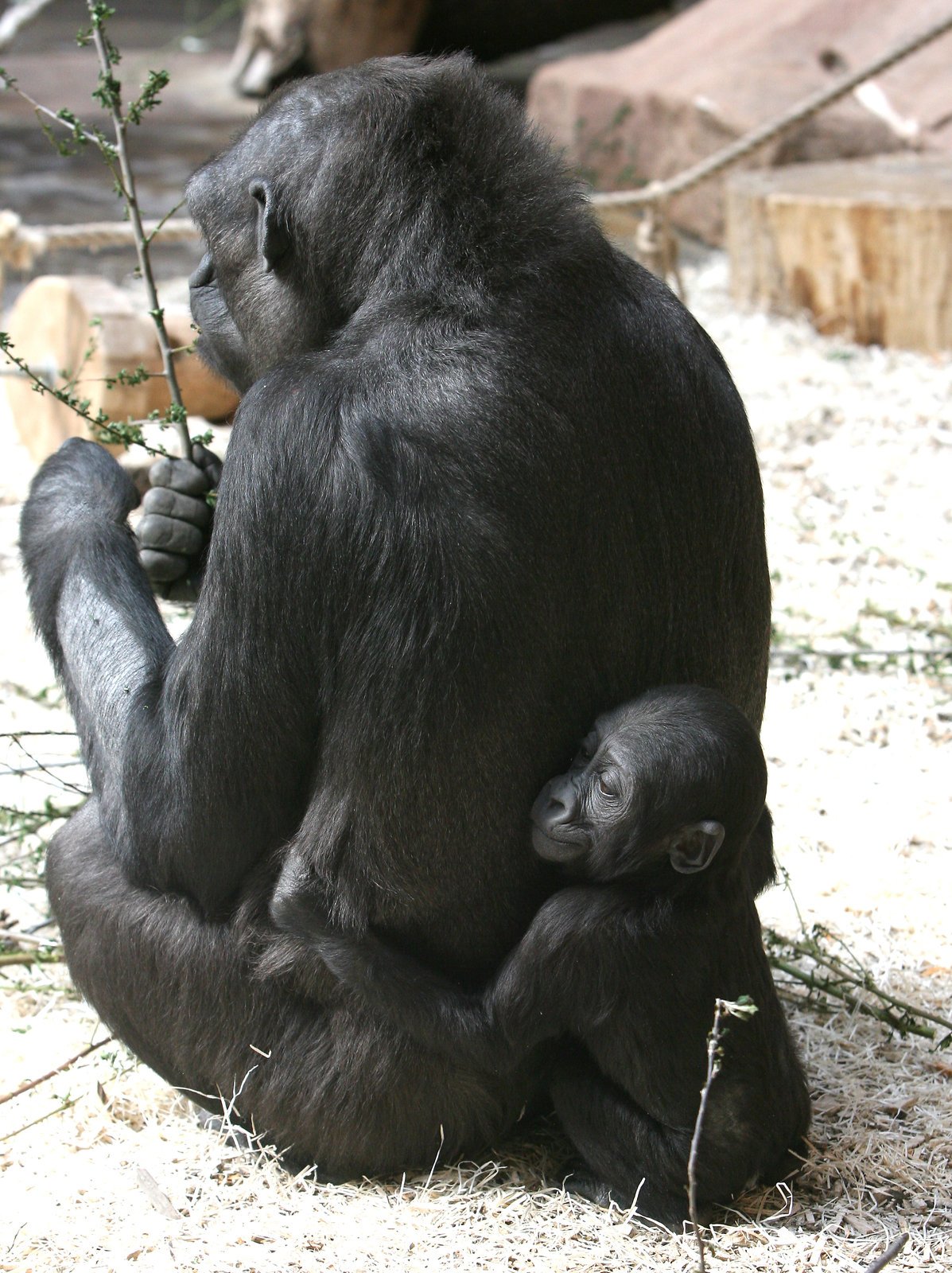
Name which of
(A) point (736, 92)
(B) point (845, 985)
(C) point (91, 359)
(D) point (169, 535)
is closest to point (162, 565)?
(D) point (169, 535)

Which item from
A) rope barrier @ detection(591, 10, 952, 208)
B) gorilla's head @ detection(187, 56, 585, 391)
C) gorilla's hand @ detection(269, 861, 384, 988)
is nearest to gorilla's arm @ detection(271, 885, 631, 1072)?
gorilla's hand @ detection(269, 861, 384, 988)

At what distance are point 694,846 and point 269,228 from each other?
1226mm

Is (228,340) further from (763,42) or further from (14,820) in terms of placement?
(763,42)

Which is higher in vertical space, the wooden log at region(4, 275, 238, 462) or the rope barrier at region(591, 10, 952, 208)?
the rope barrier at region(591, 10, 952, 208)

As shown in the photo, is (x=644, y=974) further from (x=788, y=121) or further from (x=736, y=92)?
(x=736, y=92)

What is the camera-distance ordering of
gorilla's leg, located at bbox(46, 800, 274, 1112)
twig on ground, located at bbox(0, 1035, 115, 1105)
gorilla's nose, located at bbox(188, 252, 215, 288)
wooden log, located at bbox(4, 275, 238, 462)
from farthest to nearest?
wooden log, located at bbox(4, 275, 238, 462), twig on ground, located at bbox(0, 1035, 115, 1105), gorilla's nose, located at bbox(188, 252, 215, 288), gorilla's leg, located at bbox(46, 800, 274, 1112)

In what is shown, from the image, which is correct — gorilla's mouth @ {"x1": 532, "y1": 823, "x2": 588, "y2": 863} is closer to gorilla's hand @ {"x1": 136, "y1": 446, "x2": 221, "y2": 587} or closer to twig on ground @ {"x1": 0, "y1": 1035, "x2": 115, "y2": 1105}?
gorilla's hand @ {"x1": 136, "y1": 446, "x2": 221, "y2": 587}

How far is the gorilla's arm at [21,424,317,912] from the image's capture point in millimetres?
2227

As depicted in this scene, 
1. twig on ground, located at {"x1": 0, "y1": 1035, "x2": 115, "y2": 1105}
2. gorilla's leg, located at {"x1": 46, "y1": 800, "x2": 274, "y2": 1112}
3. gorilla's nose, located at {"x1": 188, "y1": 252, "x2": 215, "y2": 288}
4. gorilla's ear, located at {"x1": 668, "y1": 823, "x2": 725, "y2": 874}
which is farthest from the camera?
twig on ground, located at {"x1": 0, "y1": 1035, "x2": 115, "y2": 1105}

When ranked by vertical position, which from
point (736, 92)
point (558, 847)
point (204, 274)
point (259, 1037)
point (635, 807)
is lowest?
point (259, 1037)

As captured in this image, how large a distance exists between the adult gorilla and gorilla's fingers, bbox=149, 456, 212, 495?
0.16 m

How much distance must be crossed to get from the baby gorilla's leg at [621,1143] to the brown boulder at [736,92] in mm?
7670

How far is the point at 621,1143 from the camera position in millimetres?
2529

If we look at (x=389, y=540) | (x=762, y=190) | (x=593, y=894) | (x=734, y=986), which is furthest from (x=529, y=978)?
(x=762, y=190)
